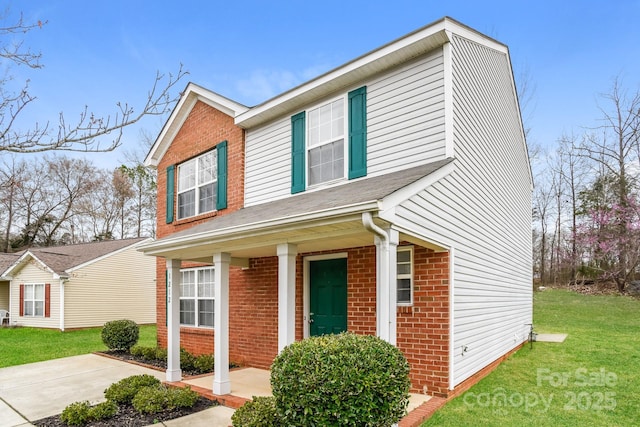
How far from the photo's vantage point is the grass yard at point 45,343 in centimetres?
1159

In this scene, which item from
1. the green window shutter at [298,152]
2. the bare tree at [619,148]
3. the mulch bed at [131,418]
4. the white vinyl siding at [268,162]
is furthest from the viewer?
the bare tree at [619,148]

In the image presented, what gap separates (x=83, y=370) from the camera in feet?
30.0

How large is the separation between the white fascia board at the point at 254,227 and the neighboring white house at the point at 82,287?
39.9ft

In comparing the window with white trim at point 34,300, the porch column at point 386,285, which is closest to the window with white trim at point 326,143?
the porch column at point 386,285

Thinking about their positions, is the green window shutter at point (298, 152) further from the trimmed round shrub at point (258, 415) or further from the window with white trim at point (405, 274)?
the trimmed round shrub at point (258, 415)

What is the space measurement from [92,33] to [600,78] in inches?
1000

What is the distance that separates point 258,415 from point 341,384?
1330mm

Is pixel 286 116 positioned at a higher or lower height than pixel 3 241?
higher

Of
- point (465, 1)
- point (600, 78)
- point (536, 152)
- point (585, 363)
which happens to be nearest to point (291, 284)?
point (585, 363)

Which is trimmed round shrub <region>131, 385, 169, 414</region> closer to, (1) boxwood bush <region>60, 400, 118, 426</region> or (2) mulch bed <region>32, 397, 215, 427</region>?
(2) mulch bed <region>32, 397, 215, 427</region>

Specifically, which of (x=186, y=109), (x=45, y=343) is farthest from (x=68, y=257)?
(x=186, y=109)

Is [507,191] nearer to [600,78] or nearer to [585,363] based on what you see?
[585,363]

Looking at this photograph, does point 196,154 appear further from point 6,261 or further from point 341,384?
point 6,261

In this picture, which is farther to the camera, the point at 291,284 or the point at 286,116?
the point at 286,116
